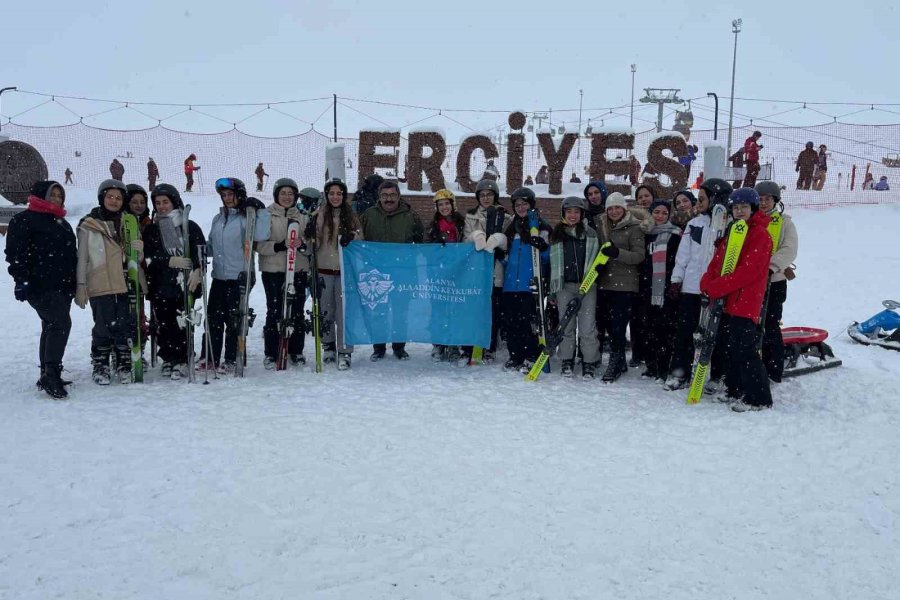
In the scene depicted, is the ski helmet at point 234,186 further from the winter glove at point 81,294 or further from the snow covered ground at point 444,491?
the snow covered ground at point 444,491

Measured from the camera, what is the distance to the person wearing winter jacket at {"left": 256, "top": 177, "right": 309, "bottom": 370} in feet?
20.8

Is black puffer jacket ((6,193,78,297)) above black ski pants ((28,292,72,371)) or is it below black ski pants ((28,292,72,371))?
above

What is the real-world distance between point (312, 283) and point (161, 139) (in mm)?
19177

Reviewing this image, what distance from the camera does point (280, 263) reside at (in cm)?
644

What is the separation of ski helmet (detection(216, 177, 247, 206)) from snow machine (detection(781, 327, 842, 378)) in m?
5.63

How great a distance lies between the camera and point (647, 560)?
10.2ft

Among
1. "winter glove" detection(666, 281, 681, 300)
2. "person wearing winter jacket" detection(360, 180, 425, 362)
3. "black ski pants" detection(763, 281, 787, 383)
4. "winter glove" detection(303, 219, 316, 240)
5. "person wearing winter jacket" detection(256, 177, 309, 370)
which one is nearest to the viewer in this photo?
"black ski pants" detection(763, 281, 787, 383)

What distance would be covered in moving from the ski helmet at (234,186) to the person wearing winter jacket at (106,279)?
2.79 feet

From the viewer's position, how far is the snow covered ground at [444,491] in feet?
9.66

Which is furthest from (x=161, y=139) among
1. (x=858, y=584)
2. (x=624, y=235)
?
(x=858, y=584)

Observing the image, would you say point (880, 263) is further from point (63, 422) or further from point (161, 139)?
point (161, 139)

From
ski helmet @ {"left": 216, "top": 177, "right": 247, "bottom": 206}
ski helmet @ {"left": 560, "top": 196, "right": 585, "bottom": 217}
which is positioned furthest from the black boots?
ski helmet @ {"left": 560, "top": 196, "right": 585, "bottom": 217}

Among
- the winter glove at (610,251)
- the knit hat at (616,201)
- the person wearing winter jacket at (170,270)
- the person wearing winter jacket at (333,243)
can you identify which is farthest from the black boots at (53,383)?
the knit hat at (616,201)

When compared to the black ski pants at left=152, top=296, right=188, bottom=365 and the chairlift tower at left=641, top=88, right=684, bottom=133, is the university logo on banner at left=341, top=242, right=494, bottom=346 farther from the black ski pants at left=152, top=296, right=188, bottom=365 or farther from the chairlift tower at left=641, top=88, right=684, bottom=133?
the chairlift tower at left=641, top=88, right=684, bottom=133
